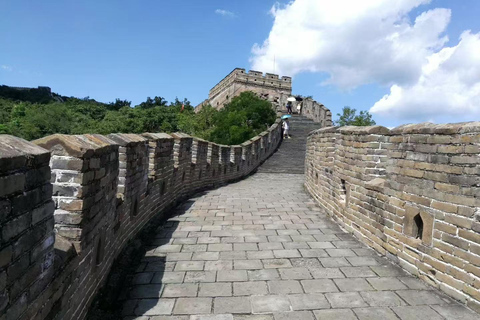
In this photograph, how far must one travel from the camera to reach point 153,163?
5.81 metres

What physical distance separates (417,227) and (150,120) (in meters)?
32.0

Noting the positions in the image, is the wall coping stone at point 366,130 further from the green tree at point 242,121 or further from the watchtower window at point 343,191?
the green tree at point 242,121

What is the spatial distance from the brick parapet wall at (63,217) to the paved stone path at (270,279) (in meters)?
0.59

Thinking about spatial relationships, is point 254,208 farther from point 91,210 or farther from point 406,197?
point 91,210

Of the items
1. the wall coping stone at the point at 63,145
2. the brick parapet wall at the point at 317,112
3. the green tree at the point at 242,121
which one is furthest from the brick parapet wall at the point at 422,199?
the brick parapet wall at the point at 317,112

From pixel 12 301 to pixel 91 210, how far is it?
4.10 ft

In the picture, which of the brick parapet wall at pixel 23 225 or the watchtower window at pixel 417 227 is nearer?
the brick parapet wall at pixel 23 225

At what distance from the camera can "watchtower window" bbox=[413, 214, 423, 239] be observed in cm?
399

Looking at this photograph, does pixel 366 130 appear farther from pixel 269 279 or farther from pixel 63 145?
pixel 63 145

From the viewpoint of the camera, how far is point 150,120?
A: 1321 inches

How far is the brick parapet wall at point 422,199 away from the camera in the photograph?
3.27m

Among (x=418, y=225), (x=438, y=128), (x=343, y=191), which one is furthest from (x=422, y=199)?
(x=343, y=191)

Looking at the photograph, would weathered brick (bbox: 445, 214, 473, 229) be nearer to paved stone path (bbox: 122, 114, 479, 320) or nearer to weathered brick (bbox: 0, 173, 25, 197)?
paved stone path (bbox: 122, 114, 479, 320)

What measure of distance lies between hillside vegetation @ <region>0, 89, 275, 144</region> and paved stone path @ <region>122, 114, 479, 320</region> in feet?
43.0
